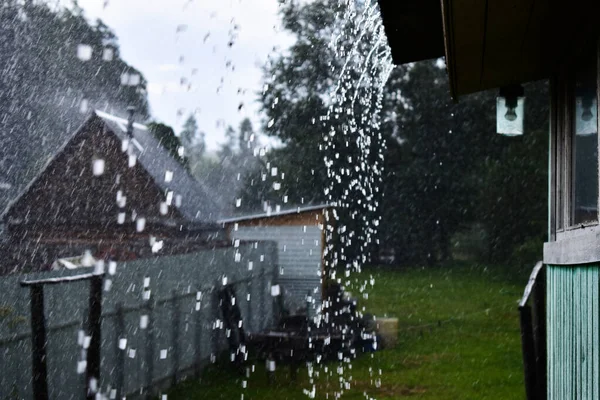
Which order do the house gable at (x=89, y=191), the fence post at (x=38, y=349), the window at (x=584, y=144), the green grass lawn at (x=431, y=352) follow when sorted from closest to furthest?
1. the window at (x=584, y=144)
2. the fence post at (x=38, y=349)
3. the green grass lawn at (x=431, y=352)
4. the house gable at (x=89, y=191)

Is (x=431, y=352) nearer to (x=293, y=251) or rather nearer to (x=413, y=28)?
(x=293, y=251)

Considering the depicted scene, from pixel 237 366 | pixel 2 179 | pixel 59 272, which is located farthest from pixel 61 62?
pixel 59 272

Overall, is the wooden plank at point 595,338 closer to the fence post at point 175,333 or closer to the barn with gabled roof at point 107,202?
the fence post at point 175,333

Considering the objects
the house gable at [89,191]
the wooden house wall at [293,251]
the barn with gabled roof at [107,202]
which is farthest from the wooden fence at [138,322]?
the house gable at [89,191]

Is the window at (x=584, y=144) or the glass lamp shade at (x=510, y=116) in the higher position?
the glass lamp shade at (x=510, y=116)

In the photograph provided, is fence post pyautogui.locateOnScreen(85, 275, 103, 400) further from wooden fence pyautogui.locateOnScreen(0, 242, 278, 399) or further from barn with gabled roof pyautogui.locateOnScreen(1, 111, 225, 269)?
barn with gabled roof pyautogui.locateOnScreen(1, 111, 225, 269)

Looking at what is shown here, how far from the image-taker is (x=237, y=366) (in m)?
8.43

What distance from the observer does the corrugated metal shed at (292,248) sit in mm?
10672

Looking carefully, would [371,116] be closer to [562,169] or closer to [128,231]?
[128,231]

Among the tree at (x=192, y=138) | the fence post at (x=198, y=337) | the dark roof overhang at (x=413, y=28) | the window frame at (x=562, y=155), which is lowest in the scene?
the fence post at (x=198, y=337)

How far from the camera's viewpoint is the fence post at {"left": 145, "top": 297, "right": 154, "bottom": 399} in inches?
254

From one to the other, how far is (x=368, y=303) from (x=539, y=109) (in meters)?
5.97

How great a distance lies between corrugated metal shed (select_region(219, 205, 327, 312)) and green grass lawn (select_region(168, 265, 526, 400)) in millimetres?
1487

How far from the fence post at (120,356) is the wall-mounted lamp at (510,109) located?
3.46 m
